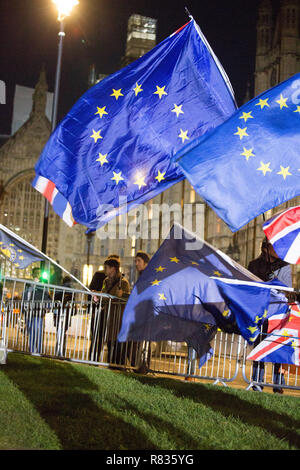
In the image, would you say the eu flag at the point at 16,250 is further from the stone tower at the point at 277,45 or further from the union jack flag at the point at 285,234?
the stone tower at the point at 277,45

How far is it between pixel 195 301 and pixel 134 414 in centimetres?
162

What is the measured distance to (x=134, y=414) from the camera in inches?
200

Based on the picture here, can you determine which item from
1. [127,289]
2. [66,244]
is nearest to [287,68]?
[66,244]

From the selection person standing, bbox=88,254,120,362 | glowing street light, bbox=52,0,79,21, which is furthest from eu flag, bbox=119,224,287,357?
glowing street light, bbox=52,0,79,21

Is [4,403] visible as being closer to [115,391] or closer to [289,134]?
[115,391]

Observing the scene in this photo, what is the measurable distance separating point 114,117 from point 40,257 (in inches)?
80.8

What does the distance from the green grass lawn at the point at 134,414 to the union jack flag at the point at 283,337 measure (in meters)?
0.50

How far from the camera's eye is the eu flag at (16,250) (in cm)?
742

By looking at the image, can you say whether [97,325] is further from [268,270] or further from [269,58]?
[269,58]

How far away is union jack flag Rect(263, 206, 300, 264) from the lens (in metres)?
5.86

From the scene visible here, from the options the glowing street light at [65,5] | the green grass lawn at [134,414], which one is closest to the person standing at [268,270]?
the green grass lawn at [134,414]

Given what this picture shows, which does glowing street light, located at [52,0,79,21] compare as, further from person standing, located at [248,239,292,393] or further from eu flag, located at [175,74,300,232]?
eu flag, located at [175,74,300,232]

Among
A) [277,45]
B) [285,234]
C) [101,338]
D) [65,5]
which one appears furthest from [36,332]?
[277,45]

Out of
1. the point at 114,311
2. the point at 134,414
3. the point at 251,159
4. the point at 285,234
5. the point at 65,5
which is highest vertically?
the point at 65,5
